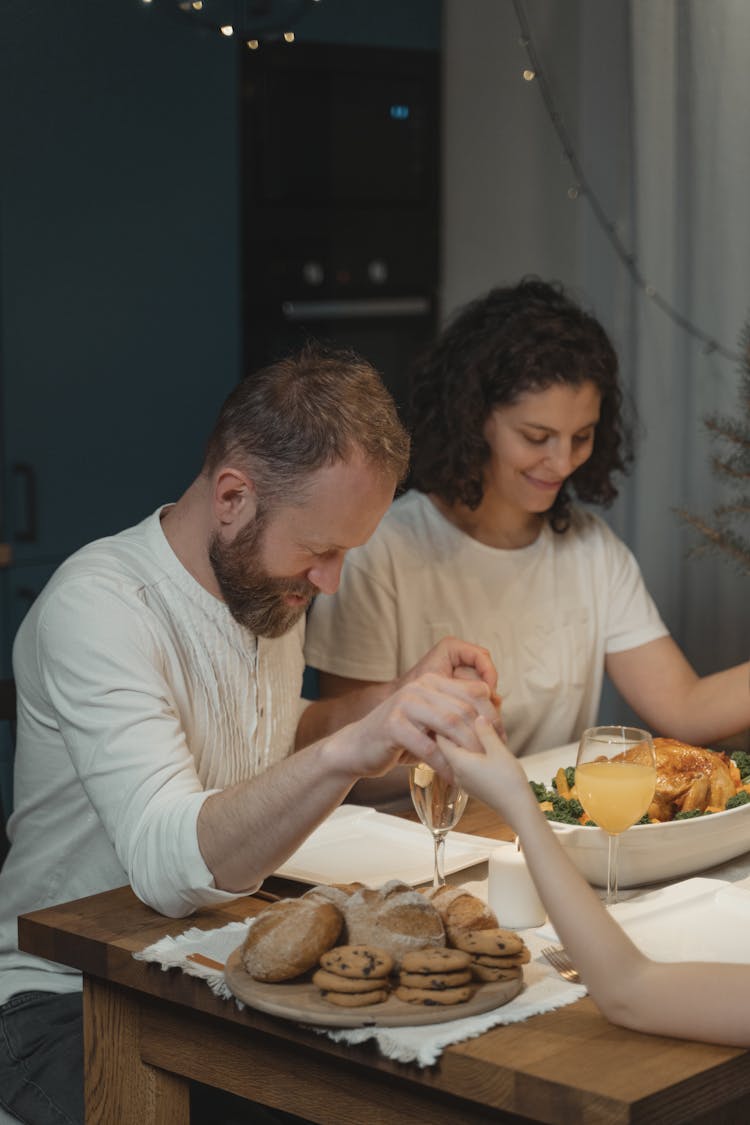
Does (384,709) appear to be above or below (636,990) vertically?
above

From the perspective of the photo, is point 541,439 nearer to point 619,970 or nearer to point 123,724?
point 123,724

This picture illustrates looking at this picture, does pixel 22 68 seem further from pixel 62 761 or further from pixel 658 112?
pixel 62 761

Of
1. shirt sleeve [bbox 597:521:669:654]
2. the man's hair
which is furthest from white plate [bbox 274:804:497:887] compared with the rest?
shirt sleeve [bbox 597:521:669:654]

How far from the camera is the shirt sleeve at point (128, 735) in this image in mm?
1527

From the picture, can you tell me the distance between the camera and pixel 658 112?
325 centimetres

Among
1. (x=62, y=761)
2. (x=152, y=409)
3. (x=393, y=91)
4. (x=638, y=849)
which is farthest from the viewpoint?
(x=393, y=91)

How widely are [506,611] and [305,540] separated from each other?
0.95m

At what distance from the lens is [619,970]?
127 centimetres

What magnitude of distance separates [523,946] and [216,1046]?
30 cm

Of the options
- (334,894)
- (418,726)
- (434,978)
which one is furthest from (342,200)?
(434,978)

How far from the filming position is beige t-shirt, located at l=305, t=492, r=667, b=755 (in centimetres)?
252

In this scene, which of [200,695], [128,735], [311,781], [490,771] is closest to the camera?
[490,771]

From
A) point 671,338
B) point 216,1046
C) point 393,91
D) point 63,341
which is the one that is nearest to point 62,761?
point 216,1046

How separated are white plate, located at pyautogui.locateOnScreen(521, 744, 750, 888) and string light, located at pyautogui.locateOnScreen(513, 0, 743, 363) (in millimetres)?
1485
